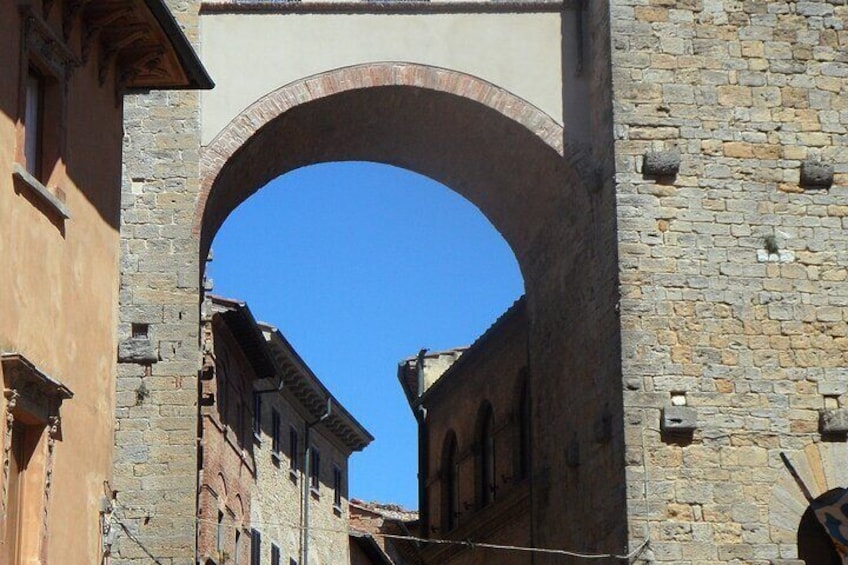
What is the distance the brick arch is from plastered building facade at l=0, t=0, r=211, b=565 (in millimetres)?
5250

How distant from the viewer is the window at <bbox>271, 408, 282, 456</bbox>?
105 ft

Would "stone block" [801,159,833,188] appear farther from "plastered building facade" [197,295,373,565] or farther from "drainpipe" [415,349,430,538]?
"drainpipe" [415,349,430,538]

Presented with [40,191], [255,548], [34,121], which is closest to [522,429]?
[255,548]

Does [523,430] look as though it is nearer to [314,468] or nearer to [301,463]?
[301,463]

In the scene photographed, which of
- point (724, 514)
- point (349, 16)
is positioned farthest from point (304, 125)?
point (724, 514)

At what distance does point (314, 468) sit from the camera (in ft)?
118

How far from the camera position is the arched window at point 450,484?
1146 inches

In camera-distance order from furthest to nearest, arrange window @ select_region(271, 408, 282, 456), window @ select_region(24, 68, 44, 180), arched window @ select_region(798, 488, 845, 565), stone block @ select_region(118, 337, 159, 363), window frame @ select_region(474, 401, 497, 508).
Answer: window @ select_region(271, 408, 282, 456), window frame @ select_region(474, 401, 497, 508), stone block @ select_region(118, 337, 159, 363), arched window @ select_region(798, 488, 845, 565), window @ select_region(24, 68, 44, 180)

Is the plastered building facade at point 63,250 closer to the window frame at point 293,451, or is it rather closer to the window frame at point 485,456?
the window frame at point 485,456

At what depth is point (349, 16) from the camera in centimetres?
1961

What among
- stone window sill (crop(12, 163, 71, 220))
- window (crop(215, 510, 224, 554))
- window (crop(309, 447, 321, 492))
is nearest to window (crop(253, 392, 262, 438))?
window (crop(215, 510, 224, 554))

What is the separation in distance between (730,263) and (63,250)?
317 inches

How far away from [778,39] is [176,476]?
7.26 meters

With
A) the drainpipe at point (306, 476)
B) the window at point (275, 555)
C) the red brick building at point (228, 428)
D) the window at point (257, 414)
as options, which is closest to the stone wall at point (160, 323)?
the red brick building at point (228, 428)
